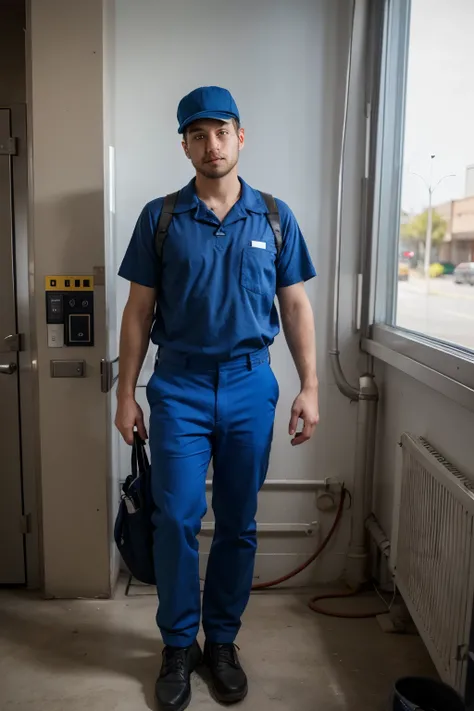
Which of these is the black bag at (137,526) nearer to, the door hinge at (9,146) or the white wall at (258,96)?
the white wall at (258,96)

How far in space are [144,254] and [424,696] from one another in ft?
4.50

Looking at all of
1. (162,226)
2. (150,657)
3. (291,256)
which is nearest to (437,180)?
(291,256)

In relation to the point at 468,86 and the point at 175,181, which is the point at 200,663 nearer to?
the point at 175,181

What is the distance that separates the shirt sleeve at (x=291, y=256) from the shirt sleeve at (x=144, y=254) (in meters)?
0.37

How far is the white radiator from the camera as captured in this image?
4.75 feet

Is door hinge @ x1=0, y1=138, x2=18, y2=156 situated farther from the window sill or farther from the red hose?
the red hose

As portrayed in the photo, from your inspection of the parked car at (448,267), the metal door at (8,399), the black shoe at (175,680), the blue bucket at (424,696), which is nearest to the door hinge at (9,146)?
the metal door at (8,399)

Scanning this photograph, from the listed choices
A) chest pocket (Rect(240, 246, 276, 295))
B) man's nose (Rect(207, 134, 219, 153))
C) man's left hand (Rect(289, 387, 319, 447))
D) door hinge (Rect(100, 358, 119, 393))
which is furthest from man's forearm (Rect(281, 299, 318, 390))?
door hinge (Rect(100, 358, 119, 393))

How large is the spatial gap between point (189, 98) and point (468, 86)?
0.77m

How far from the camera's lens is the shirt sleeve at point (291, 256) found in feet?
6.08

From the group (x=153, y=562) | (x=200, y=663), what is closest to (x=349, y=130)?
(x=153, y=562)

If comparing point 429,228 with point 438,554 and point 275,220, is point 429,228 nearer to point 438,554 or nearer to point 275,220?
point 275,220

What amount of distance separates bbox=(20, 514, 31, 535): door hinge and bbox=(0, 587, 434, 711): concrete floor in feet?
0.77

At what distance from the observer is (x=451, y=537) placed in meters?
1.53
